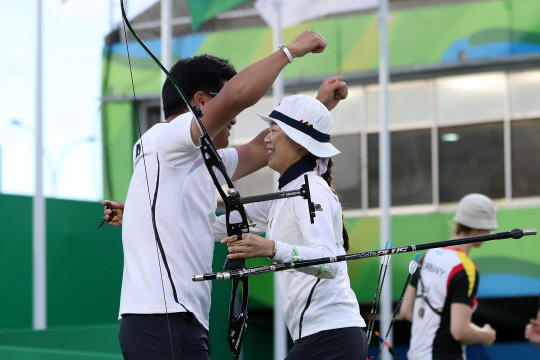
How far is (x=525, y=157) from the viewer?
11125mm

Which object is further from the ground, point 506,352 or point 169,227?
point 169,227

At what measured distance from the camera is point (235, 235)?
78.6 inches

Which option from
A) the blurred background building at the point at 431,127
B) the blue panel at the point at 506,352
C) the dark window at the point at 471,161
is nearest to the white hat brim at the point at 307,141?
the blurred background building at the point at 431,127

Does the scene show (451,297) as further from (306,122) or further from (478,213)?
(306,122)

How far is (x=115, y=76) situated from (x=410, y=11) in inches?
195

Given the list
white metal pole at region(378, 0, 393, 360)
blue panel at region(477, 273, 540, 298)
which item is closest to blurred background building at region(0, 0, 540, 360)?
blue panel at region(477, 273, 540, 298)

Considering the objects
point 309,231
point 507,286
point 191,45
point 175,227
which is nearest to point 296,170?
point 309,231

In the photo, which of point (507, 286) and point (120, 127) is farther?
point (120, 127)

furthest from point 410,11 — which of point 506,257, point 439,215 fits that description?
point 506,257

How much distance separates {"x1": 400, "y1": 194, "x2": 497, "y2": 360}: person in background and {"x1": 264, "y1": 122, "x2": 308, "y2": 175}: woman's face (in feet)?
5.27

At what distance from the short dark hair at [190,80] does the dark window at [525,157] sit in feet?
30.9

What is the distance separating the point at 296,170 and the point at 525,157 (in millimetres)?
9320

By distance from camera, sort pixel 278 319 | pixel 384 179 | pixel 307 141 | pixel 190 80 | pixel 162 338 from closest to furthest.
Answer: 1. pixel 162 338
2. pixel 190 80
3. pixel 307 141
4. pixel 278 319
5. pixel 384 179

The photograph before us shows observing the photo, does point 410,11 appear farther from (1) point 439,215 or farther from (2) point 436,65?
(1) point 439,215
